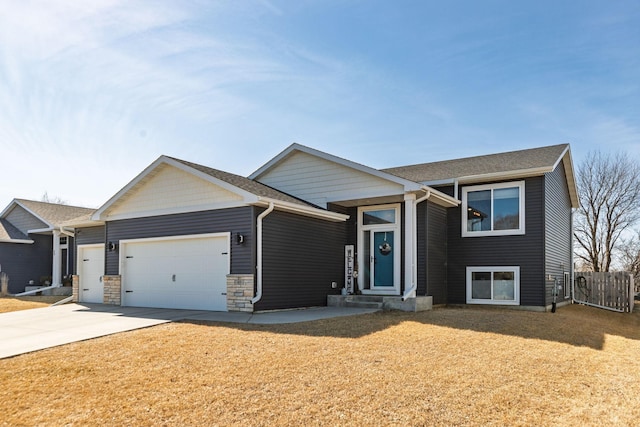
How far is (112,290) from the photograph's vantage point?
14516 mm

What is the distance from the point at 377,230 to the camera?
559 inches

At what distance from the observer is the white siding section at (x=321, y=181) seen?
13.4 m

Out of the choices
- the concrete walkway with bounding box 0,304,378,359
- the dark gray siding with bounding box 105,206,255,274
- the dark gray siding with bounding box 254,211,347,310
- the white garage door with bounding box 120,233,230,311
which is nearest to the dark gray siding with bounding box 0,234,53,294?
the dark gray siding with bounding box 105,206,255,274

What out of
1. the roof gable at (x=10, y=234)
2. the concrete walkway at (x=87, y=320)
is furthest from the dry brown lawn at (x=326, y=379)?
the roof gable at (x=10, y=234)

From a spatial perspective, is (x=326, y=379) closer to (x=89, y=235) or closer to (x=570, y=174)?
(x=89, y=235)

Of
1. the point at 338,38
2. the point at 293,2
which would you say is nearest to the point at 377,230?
the point at 338,38

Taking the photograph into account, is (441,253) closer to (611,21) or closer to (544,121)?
(611,21)

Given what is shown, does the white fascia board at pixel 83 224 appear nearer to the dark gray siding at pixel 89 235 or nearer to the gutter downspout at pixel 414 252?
the dark gray siding at pixel 89 235

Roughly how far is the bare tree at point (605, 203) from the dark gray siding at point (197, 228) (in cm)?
2305

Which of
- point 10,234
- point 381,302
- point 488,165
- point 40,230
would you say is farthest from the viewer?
point 10,234

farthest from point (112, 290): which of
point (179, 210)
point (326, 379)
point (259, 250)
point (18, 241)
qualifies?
point (326, 379)

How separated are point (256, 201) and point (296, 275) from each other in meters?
2.44

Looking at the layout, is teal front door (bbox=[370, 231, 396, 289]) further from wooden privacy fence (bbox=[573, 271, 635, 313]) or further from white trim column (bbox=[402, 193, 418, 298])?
wooden privacy fence (bbox=[573, 271, 635, 313])

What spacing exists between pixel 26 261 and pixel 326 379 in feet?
72.2
